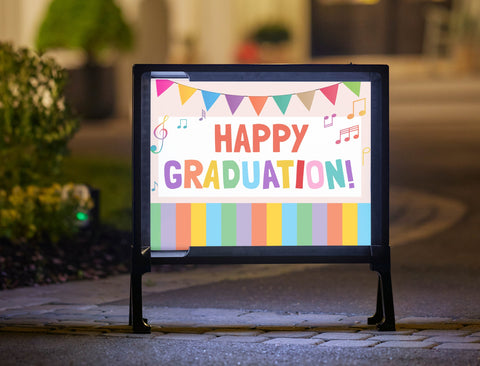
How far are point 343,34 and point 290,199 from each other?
81.9 feet

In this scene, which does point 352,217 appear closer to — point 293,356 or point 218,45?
point 293,356

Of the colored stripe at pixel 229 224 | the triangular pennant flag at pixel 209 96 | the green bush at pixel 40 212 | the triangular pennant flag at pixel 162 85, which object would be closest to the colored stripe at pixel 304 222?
the colored stripe at pixel 229 224

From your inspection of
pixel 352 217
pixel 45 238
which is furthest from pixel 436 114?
pixel 352 217

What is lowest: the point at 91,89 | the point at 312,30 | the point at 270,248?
the point at 270,248

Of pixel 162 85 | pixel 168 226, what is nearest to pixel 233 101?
pixel 162 85

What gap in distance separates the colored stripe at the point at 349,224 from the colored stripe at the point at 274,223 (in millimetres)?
356

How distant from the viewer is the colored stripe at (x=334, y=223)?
622 centimetres

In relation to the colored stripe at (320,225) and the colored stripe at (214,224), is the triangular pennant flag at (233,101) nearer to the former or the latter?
the colored stripe at (214,224)

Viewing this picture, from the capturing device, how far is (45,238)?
8891mm

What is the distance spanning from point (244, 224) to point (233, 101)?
2.25ft

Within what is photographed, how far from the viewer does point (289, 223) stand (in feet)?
20.5

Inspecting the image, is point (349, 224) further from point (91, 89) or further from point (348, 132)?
point (91, 89)

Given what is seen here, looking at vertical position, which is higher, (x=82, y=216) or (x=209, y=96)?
(x=209, y=96)

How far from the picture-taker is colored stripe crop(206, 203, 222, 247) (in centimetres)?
621
